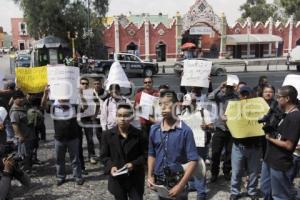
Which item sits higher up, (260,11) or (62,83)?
(260,11)

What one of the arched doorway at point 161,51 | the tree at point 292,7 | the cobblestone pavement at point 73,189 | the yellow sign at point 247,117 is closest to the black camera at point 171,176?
the yellow sign at point 247,117

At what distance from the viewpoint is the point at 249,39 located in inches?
1977

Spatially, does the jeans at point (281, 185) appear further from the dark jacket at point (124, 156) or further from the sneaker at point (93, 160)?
the sneaker at point (93, 160)

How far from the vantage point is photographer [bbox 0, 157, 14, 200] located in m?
5.32

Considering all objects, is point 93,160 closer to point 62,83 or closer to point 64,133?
point 64,133

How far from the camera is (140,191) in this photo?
4.43 metres

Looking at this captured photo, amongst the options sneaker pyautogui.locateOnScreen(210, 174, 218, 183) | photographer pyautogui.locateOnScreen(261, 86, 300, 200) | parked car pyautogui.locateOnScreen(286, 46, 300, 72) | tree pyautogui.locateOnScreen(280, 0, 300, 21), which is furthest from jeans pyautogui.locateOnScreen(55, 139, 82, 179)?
tree pyautogui.locateOnScreen(280, 0, 300, 21)

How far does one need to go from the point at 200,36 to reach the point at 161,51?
569 centimetres

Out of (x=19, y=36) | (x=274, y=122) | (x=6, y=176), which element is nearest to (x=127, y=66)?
(x=6, y=176)

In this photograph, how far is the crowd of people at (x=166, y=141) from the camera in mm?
3861

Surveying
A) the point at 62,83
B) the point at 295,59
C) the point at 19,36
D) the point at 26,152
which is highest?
the point at 19,36

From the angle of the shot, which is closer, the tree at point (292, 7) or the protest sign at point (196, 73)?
the protest sign at point (196, 73)

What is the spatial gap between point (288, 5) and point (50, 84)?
6079cm

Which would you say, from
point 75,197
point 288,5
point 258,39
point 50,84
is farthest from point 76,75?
point 288,5
